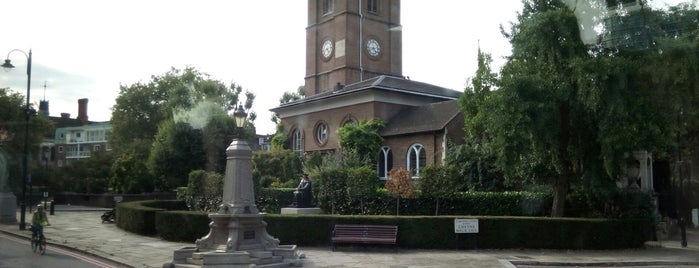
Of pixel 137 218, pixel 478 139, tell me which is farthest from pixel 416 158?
pixel 137 218

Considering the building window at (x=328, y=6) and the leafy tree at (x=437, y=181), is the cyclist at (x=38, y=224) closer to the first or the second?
the leafy tree at (x=437, y=181)

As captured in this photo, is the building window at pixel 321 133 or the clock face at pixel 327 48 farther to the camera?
the clock face at pixel 327 48

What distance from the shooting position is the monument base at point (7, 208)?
28175 mm

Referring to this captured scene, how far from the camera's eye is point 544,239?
18266 millimetres

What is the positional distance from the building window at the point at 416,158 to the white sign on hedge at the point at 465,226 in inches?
751

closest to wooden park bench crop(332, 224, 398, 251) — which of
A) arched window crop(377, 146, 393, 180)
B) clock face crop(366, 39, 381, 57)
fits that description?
arched window crop(377, 146, 393, 180)

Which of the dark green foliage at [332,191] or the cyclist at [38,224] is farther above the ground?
the dark green foliage at [332,191]

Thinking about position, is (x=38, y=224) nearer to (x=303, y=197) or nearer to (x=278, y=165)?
(x=303, y=197)

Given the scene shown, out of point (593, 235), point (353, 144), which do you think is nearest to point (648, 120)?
point (593, 235)

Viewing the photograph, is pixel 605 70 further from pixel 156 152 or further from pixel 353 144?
pixel 156 152

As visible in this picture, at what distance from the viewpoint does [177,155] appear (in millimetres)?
45219

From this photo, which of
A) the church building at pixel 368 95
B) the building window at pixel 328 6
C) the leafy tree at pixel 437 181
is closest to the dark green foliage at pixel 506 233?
the leafy tree at pixel 437 181

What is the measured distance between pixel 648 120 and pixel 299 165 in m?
26.3

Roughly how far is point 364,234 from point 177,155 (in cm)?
3081
